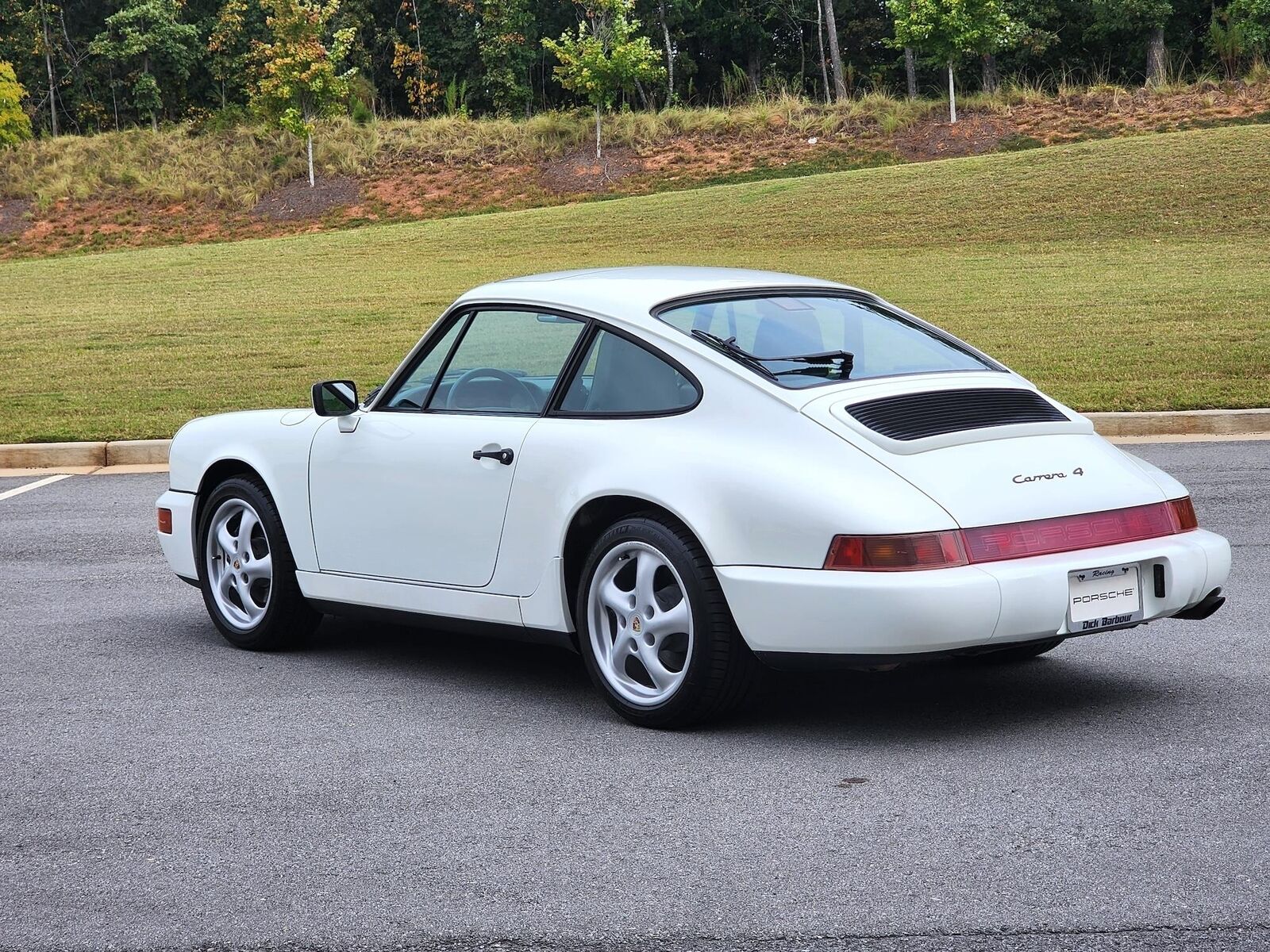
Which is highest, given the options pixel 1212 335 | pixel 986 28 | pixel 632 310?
pixel 986 28

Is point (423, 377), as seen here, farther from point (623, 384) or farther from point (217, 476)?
point (217, 476)

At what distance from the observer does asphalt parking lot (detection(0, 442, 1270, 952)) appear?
136 inches

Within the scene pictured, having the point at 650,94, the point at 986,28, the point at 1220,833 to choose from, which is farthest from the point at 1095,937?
the point at 650,94

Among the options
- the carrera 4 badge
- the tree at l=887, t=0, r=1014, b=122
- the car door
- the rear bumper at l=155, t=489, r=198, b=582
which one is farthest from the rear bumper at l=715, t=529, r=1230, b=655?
the tree at l=887, t=0, r=1014, b=122

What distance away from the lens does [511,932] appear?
11.1 ft

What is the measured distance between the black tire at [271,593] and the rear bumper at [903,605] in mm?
2295

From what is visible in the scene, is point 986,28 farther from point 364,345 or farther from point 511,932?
point 511,932

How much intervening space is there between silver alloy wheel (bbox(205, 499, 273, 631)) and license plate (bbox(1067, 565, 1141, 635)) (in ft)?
10.5

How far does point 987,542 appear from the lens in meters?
4.55

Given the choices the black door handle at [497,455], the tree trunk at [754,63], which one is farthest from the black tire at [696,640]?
the tree trunk at [754,63]

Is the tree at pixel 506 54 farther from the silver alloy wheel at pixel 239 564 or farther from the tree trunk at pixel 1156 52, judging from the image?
the silver alloy wheel at pixel 239 564

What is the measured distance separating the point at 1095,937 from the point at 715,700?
174 cm

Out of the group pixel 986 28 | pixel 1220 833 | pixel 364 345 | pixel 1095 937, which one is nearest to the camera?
pixel 1095 937

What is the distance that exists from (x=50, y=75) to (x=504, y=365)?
235ft
